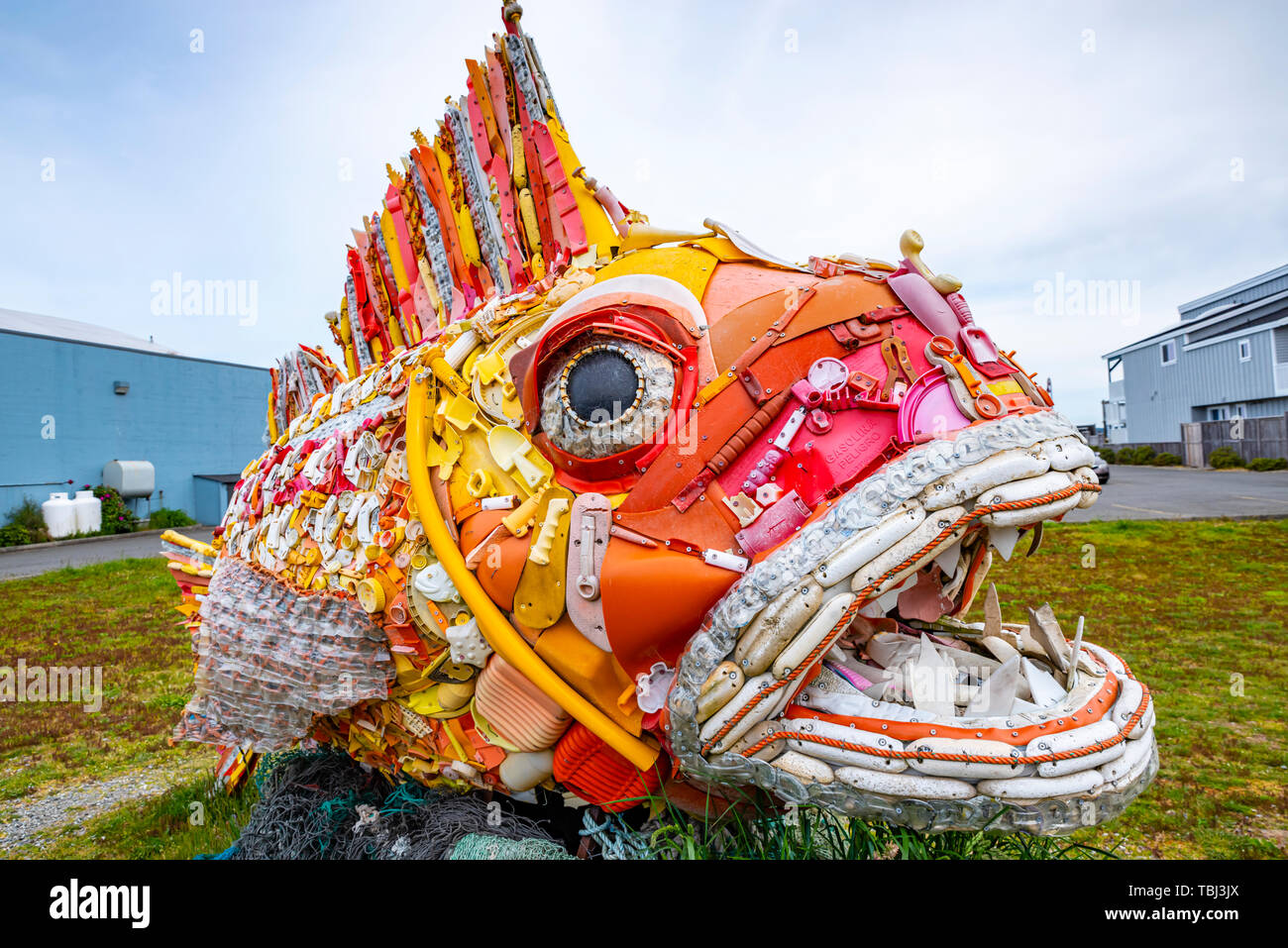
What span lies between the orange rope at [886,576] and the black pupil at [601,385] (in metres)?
0.79

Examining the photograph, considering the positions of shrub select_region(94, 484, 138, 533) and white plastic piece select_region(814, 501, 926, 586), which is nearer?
white plastic piece select_region(814, 501, 926, 586)

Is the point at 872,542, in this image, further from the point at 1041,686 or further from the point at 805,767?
the point at 1041,686

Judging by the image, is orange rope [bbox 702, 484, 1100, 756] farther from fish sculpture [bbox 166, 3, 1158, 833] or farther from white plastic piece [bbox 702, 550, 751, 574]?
white plastic piece [bbox 702, 550, 751, 574]

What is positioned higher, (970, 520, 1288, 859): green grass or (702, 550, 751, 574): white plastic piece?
(702, 550, 751, 574): white plastic piece

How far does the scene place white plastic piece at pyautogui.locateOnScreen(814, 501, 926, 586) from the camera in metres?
1.84

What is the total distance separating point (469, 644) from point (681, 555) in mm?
769

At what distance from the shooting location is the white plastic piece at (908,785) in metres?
1.82

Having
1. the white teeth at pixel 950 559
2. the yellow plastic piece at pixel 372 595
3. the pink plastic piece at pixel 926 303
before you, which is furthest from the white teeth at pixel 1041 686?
the yellow plastic piece at pixel 372 595

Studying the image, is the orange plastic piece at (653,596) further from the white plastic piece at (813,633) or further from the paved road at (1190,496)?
the paved road at (1190,496)

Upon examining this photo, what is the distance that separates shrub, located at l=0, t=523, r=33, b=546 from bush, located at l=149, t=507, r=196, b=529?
2.60 meters

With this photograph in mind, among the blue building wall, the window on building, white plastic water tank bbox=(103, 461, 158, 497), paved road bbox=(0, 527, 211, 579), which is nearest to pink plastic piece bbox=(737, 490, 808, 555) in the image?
paved road bbox=(0, 527, 211, 579)
